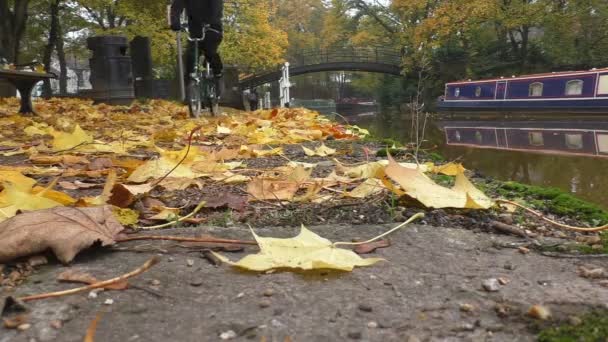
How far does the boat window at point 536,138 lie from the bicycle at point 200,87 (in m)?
4.87

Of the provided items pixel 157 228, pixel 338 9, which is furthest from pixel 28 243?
pixel 338 9

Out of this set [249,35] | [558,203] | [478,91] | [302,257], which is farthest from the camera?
[249,35]

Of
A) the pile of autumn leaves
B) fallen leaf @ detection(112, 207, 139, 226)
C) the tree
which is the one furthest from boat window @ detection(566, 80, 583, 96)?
fallen leaf @ detection(112, 207, 139, 226)

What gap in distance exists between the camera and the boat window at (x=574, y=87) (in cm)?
1371

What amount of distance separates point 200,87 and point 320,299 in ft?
17.1

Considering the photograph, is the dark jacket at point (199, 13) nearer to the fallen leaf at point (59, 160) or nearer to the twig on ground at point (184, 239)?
the fallen leaf at point (59, 160)

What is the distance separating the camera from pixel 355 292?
2.74 feet

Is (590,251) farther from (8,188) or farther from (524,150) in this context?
(524,150)

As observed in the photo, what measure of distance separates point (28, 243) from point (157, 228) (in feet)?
1.09

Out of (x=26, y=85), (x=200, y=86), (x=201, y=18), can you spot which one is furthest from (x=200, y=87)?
(x=26, y=85)

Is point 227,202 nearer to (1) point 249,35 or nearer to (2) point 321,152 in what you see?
(2) point 321,152

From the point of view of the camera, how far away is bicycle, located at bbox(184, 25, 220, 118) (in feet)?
17.7

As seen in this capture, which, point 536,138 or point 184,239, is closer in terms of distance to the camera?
point 184,239

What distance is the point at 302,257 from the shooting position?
0.91m
